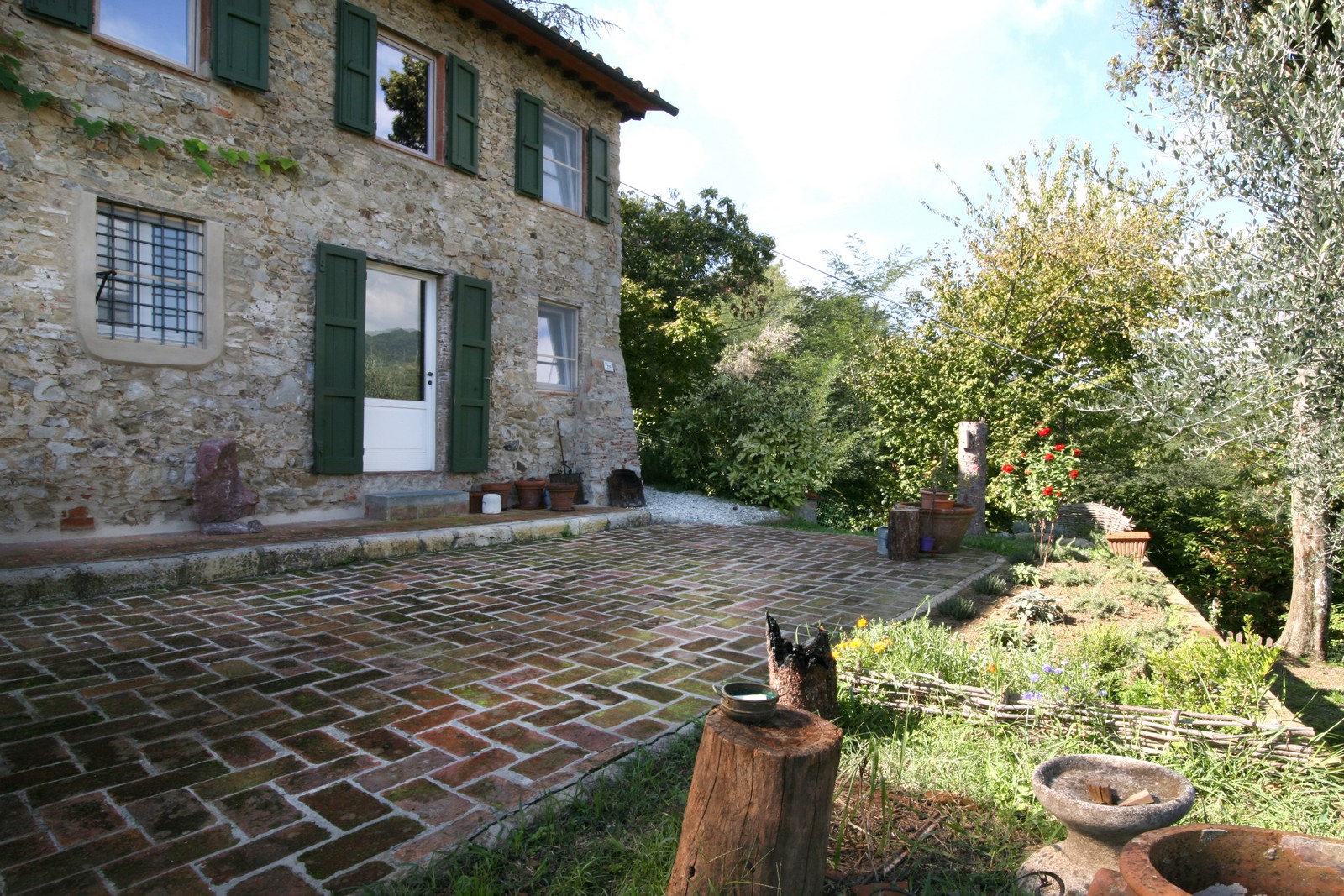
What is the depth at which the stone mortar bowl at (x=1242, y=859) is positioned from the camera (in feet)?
4.19

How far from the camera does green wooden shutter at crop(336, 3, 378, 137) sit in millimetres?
7082

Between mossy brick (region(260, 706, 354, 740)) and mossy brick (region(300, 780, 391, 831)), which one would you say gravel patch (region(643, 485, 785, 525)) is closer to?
mossy brick (region(260, 706, 354, 740))

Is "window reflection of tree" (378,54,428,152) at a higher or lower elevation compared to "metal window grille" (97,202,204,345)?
higher

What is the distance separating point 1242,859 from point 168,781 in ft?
9.07

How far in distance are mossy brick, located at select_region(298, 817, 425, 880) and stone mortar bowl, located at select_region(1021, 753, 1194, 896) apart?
Answer: 1.65 metres

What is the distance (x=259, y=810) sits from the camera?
2.15 metres

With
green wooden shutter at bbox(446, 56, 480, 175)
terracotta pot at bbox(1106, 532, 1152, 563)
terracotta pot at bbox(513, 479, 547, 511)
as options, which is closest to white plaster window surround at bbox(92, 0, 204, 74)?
green wooden shutter at bbox(446, 56, 480, 175)

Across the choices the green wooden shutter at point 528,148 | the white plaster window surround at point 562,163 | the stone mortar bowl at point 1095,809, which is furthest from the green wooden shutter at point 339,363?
the stone mortar bowl at point 1095,809

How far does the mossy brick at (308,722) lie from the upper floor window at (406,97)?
653 cm

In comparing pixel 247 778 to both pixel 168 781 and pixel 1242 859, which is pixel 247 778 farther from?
pixel 1242 859

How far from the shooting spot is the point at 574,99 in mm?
9766

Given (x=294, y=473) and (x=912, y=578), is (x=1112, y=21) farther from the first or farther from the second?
(x=294, y=473)

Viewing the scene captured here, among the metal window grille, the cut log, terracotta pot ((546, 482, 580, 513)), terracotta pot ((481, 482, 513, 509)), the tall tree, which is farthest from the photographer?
terracotta pot ((546, 482, 580, 513))

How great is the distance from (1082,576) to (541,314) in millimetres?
6697
